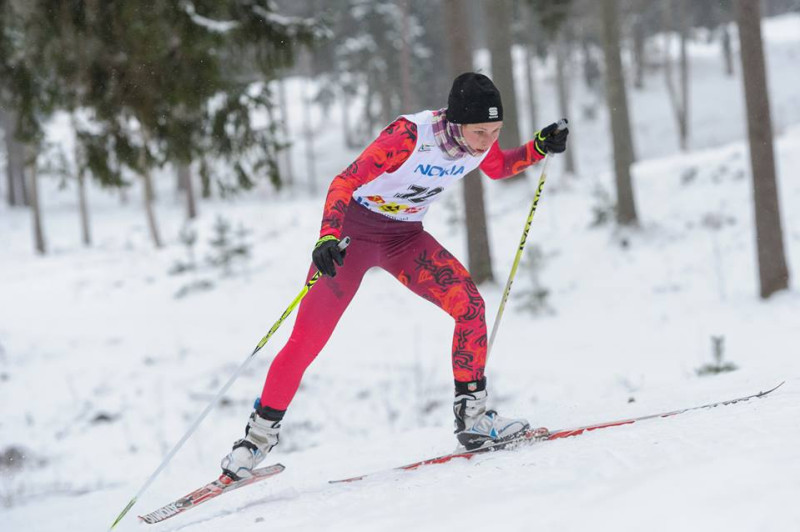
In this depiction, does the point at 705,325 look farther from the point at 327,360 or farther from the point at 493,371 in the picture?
the point at 327,360

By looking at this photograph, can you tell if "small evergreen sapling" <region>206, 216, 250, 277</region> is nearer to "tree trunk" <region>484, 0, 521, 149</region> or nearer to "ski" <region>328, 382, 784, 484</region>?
"tree trunk" <region>484, 0, 521, 149</region>

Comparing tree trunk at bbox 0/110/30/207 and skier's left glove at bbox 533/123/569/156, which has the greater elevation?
tree trunk at bbox 0/110/30/207

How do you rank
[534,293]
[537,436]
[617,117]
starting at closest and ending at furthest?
[537,436] → [534,293] → [617,117]

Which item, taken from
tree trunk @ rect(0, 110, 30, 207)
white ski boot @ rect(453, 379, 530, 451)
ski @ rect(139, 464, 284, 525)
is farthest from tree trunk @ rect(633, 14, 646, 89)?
ski @ rect(139, 464, 284, 525)

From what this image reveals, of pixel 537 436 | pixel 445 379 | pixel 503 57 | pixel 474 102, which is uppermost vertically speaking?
pixel 503 57

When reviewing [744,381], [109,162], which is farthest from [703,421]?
[109,162]

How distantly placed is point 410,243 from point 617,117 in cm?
878

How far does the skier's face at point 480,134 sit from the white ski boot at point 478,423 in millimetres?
1350

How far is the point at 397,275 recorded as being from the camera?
13.4 ft

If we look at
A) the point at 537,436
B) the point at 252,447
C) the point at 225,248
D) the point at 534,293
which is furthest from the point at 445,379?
the point at 225,248

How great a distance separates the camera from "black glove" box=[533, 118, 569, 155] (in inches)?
163

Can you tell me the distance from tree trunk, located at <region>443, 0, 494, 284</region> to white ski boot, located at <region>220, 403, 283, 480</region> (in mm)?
6429

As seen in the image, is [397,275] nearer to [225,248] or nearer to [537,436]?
[537,436]

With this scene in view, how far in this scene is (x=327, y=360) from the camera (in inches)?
370
